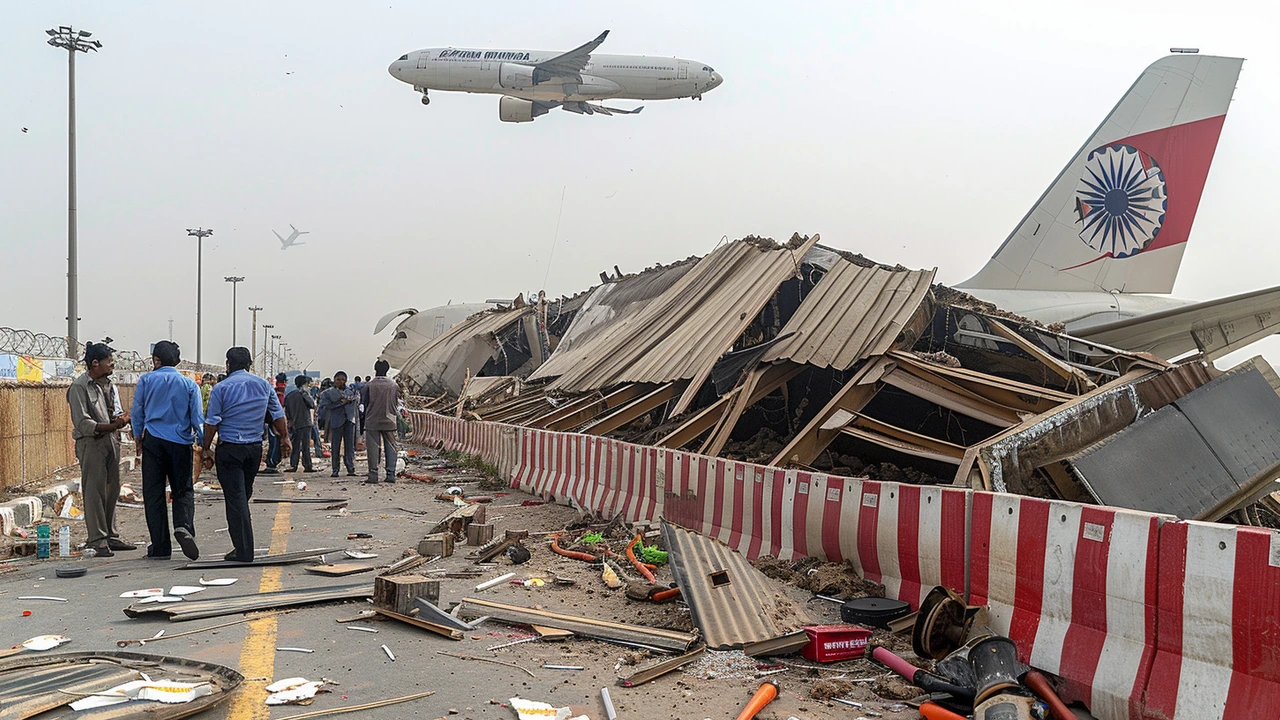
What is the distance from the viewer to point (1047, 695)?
463cm

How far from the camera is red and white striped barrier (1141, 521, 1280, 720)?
423 centimetres

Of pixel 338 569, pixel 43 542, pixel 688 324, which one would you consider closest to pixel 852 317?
pixel 688 324

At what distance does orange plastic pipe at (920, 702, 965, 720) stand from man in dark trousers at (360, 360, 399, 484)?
12.4 m

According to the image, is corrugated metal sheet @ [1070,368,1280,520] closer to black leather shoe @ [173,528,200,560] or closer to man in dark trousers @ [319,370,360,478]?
black leather shoe @ [173,528,200,560]

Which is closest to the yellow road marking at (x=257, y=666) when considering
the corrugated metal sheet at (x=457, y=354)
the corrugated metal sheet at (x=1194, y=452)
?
the corrugated metal sheet at (x=1194, y=452)

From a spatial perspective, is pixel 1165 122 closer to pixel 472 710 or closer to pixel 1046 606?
pixel 1046 606

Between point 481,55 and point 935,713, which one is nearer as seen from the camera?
point 935,713

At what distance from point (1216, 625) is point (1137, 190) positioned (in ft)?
57.6

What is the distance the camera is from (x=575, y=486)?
12.8 m

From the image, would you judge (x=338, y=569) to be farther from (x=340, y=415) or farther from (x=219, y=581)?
(x=340, y=415)

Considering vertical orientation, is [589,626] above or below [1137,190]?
below

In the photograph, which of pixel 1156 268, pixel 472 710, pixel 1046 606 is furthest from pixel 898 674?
pixel 1156 268

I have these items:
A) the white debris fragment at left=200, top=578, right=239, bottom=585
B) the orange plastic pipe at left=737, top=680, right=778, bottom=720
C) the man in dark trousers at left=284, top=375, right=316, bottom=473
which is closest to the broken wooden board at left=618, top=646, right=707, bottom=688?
the orange plastic pipe at left=737, top=680, right=778, bottom=720

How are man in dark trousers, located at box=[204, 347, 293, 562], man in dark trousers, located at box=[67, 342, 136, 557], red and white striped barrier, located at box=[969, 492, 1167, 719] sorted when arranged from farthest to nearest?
man in dark trousers, located at box=[67, 342, 136, 557], man in dark trousers, located at box=[204, 347, 293, 562], red and white striped barrier, located at box=[969, 492, 1167, 719]
